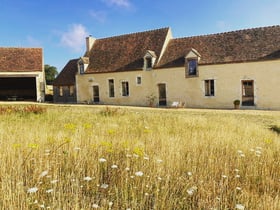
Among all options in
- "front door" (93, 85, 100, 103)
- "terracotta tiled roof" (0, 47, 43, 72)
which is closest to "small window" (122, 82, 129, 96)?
"front door" (93, 85, 100, 103)

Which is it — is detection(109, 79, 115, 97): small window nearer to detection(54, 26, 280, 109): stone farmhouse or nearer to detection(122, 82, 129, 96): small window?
detection(54, 26, 280, 109): stone farmhouse

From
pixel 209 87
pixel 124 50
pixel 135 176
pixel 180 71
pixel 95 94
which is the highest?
pixel 124 50

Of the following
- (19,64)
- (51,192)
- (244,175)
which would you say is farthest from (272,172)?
(19,64)

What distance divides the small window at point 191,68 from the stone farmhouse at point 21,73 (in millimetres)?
17491

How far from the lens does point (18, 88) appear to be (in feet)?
111

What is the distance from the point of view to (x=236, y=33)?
75.6ft

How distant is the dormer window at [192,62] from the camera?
22344mm

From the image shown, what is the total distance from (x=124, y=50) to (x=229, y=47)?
36.8ft

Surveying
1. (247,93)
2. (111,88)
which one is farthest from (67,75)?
(247,93)

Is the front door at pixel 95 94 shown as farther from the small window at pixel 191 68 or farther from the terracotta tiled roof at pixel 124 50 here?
the small window at pixel 191 68

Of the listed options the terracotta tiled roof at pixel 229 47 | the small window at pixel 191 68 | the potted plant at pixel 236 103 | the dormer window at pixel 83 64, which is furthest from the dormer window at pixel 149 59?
the potted plant at pixel 236 103

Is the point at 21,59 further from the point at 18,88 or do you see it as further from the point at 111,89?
the point at 111,89

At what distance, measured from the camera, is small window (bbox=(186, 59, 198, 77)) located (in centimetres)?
2261

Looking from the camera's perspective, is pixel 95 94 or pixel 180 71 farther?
pixel 95 94
